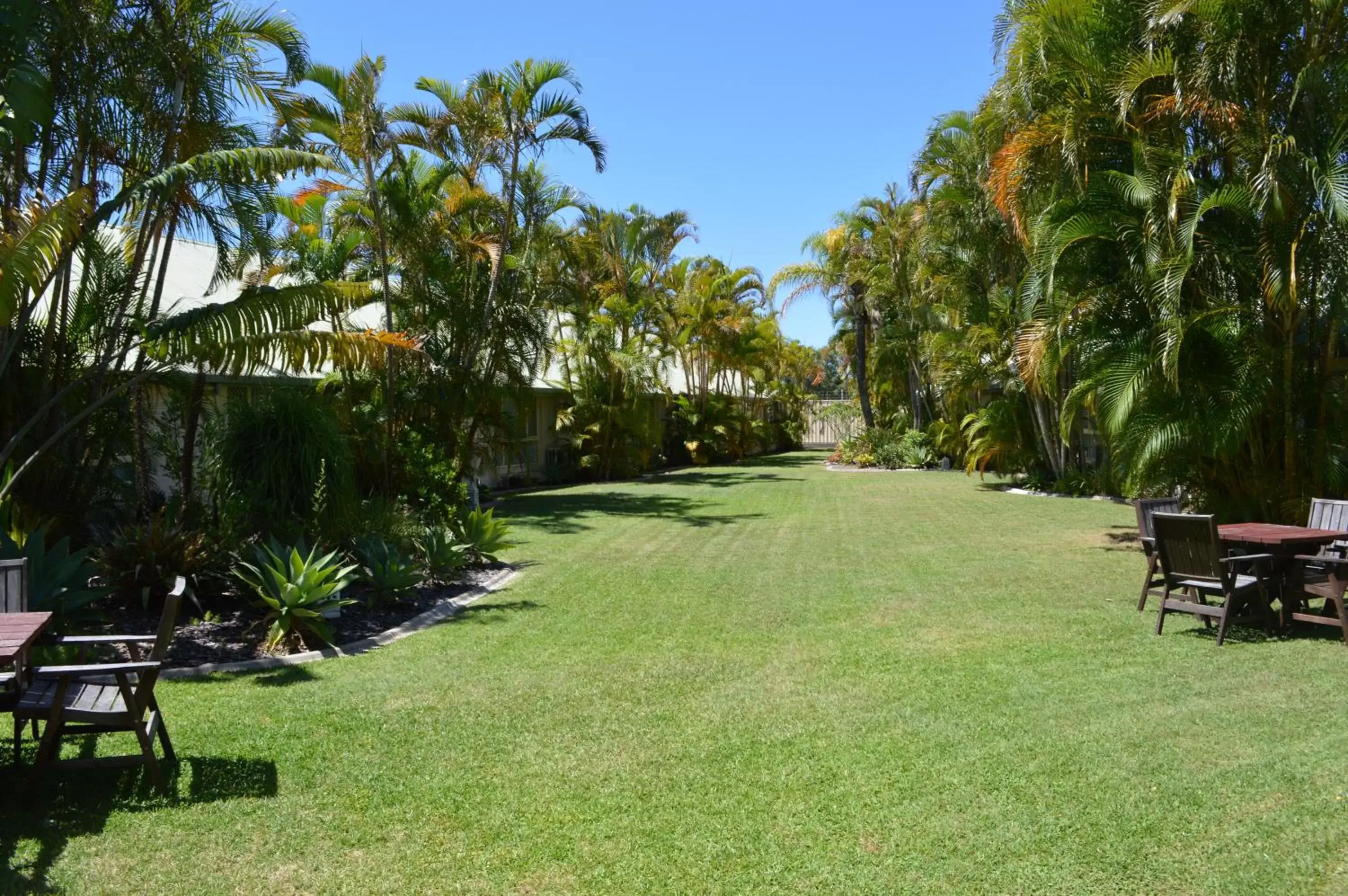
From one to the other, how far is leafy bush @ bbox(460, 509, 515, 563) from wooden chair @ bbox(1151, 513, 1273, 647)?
7474 mm

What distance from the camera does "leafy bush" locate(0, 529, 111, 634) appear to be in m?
6.95

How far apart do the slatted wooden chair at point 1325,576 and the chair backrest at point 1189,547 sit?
2.82 ft

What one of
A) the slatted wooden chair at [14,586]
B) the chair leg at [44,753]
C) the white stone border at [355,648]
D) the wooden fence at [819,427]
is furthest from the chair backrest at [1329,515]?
the wooden fence at [819,427]

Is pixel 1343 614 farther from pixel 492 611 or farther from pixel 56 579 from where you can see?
pixel 56 579

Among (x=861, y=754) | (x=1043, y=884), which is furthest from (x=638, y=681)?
(x=1043, y=884)

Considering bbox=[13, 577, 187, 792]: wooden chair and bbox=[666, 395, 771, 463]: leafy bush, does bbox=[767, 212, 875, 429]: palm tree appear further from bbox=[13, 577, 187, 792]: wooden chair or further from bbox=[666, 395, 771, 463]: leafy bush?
bbox=[13, 577, 187, 792]: wooden chair

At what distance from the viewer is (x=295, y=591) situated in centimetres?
772

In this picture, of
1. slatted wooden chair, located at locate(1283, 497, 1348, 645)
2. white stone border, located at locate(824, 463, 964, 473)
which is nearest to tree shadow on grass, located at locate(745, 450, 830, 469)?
white stone border, located at locate(824, 463, 964, 473)

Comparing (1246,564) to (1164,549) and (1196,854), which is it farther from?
(1196,854)

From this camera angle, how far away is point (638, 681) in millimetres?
6699

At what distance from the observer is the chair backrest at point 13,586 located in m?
5.58

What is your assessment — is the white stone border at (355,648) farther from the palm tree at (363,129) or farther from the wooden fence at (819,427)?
the wooden fence at (819,427)

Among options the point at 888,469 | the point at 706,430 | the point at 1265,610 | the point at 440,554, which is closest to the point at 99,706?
the point at 440,554

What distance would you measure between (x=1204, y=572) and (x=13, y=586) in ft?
27.0
